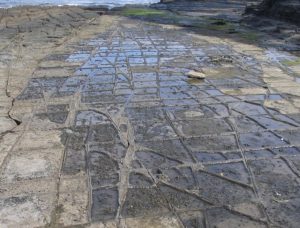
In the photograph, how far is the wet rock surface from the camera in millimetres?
4227

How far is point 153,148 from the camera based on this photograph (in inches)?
221

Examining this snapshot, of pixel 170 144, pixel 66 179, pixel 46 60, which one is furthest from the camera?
pixel 46 60

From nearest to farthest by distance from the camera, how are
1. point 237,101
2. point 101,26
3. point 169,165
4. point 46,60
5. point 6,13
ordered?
point 169,165
point 237,101
point 46,60
point 101,26
point 6,13

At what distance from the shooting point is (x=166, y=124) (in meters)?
6.45

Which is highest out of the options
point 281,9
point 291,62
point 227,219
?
point 281,9

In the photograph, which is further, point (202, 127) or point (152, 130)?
point (202, 127)

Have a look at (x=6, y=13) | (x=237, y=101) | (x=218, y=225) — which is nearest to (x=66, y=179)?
(x=218, y=225)

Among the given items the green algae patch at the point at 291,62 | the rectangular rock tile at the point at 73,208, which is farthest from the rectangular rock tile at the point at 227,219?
the green algae patch at the point at 291,62

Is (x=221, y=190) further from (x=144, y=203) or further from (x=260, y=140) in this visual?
(x=260, y=140)

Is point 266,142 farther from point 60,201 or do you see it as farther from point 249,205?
point 60,201

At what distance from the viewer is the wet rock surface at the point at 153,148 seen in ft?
13.9

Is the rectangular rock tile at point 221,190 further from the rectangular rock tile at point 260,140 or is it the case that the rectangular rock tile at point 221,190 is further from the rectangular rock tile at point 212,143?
the rectangular rock tile at point 260,140

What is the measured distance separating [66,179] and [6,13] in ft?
55.2

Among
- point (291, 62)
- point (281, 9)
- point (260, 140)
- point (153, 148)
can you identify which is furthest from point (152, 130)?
point (281, 9)
